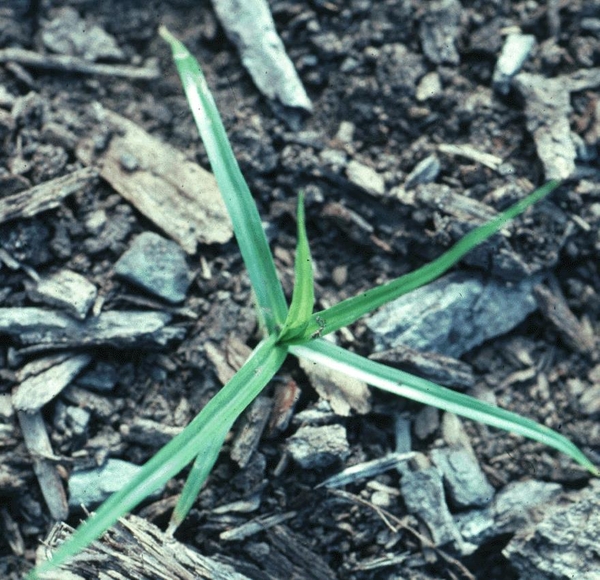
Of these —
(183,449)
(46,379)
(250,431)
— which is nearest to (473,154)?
(250,431)

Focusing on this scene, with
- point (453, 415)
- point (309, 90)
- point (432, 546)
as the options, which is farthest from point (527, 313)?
point (309, 90)

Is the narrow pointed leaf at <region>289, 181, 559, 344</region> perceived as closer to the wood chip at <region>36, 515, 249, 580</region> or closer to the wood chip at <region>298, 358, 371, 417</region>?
the wood chip at <region>298, 358, 371, 417</region>

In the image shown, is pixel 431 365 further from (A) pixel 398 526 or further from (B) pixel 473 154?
(B) pixel 473 154

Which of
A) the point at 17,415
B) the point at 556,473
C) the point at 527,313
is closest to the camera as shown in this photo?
the point at 17,415


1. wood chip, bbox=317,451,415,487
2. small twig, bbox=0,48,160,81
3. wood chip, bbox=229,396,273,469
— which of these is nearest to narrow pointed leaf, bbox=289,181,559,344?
wood chip, bbox=229,396,273,469

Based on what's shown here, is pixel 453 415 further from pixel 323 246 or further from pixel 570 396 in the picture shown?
pixel 323 246

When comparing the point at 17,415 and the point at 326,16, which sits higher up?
the point at 326,16

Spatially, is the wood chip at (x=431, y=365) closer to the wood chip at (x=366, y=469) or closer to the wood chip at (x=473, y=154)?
the wood chip at (x=366, y=469)
